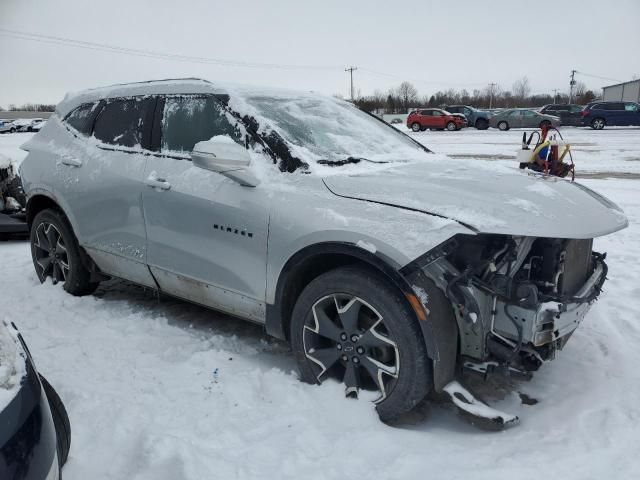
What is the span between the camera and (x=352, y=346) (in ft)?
8.72

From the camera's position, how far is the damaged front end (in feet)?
7.72

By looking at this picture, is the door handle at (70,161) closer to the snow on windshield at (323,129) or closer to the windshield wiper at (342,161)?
the snow on windshield at (323,129)

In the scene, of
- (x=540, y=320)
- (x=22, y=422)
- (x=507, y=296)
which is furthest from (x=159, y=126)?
(x=540, y=320)

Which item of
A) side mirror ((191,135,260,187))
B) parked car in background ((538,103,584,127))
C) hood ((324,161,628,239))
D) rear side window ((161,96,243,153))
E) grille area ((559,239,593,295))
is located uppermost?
parked car in background ((538,103,584,127))

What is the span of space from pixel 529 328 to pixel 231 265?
5.45ft

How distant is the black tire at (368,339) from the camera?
8.00ft

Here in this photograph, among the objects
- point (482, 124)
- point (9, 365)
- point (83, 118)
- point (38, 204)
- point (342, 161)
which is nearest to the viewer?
point (9, 365)

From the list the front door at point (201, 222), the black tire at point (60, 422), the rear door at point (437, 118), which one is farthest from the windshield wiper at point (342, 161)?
the rear door at point (437, 118)

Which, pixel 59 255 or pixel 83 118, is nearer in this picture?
pixel 83 118

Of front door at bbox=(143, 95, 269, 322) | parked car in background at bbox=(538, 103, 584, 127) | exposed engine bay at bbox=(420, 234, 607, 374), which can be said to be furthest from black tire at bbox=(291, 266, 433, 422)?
parked car in background at bbox=(538, 103, 584, 127)

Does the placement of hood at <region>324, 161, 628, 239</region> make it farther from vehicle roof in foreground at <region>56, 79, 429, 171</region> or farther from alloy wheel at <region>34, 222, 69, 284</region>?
alloy wheel at <region>34, 222, 69, 284</region>

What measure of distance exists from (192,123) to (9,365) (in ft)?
6.90

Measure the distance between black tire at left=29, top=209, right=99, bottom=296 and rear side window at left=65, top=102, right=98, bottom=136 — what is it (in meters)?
0.75

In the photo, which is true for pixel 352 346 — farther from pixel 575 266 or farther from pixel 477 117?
pixel 477 117
